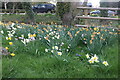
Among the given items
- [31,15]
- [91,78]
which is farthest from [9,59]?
[31,15]

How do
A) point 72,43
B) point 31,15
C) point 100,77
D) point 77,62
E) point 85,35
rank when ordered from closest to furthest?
point 100,77 < point 77,62 < point 72,43 < point 85,35 < point 31,15

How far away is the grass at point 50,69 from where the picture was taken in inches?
69.4

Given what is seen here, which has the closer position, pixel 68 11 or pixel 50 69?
pixel 50 69

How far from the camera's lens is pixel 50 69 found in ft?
6.18

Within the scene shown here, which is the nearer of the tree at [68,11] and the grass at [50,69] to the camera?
the grass at [50,69]

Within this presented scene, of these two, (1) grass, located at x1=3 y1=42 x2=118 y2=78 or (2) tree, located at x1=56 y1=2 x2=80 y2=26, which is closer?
(1) grass, located at x1=3 y1=42 x2=118 y2=78

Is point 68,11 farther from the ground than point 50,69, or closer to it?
farther from the ground

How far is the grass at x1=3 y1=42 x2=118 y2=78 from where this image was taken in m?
1.76

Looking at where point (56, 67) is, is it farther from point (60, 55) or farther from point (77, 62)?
point (77, 62)

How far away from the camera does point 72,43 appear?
248 cm

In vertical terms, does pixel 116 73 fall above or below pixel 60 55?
below

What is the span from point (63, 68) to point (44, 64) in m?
0.26

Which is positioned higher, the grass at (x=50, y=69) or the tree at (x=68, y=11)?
the tree at (x=68, y=11)

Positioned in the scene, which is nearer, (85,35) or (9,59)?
(9,59)
